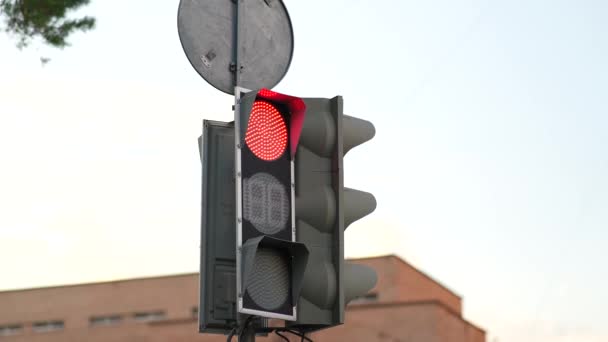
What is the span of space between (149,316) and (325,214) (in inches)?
1622

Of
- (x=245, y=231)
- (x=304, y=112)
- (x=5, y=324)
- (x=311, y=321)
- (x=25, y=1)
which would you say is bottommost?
(x=5, y=324)

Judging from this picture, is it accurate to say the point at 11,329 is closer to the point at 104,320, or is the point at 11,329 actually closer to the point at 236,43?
the point at 104,320

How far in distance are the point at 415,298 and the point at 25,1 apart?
91.6ft

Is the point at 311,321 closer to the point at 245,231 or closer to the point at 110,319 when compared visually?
the point at 245,231

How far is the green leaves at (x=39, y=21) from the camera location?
16.0 m

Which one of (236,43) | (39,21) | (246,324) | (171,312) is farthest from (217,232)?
(171,312)

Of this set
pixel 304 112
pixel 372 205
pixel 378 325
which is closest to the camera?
pixel 304 112

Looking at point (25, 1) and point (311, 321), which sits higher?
point (25, 1)

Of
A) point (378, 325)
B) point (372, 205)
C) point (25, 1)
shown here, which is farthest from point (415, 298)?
point (372, 205)

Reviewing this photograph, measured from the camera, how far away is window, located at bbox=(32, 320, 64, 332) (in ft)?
155

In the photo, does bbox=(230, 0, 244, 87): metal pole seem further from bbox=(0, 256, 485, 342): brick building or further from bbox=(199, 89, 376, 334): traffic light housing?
bbox=(0, 256, 485, 342): brick building

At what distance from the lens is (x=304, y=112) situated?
489 cm

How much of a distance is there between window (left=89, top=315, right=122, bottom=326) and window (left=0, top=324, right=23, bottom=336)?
3.56 m

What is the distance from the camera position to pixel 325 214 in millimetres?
4879
